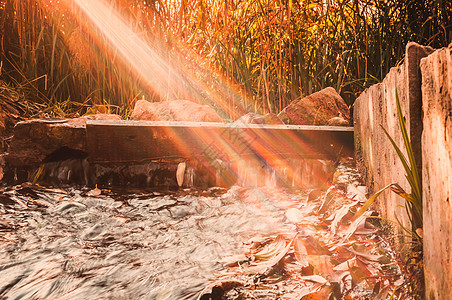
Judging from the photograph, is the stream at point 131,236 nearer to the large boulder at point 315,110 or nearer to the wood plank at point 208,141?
the wood plank at point 208,141

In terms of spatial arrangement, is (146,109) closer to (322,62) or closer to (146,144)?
(146,144)

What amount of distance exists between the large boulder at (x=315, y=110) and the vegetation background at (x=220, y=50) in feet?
1.05

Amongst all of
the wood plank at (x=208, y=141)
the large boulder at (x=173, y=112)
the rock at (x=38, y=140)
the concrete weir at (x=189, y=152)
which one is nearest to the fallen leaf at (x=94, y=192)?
the concrete weir at (x=189, y=152)

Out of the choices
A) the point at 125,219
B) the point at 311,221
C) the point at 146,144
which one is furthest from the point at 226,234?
the point at 146,144

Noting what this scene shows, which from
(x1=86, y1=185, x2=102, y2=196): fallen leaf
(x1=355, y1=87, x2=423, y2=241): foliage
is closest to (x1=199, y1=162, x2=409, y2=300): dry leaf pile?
(x1=355, y1=87, x2=423, y2=241): foliage

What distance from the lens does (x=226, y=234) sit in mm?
1988

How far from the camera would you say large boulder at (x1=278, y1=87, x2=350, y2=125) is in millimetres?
3596

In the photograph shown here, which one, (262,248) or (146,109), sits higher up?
(146,109)

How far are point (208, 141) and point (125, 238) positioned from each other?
131cm

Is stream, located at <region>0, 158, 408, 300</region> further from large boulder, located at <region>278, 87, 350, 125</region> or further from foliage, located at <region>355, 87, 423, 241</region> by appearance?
large boulder, located at <region>278, 87, 350, 125</region>

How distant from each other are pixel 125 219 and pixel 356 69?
115 inches

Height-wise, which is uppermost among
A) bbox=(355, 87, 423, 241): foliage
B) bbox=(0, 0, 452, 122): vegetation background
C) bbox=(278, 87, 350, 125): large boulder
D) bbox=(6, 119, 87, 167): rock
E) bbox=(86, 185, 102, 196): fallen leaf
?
bbox=(0, 0, 452, 122): vegetation background

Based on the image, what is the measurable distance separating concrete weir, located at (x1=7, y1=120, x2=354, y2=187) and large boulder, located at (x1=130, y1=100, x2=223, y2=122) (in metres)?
0.53

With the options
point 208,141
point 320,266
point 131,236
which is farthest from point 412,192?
point 208,141
